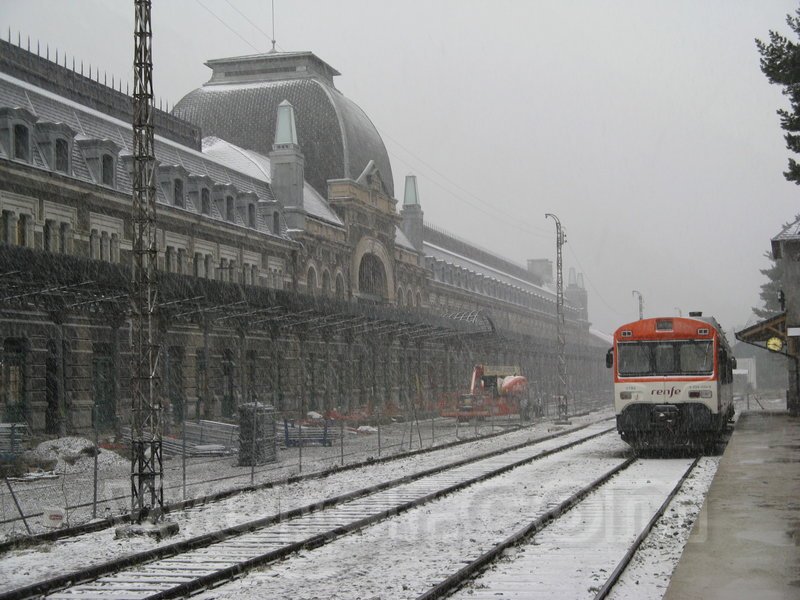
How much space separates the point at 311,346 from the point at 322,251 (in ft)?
18.4

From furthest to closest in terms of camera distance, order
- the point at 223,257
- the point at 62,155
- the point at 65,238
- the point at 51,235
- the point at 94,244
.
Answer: the point at 223,257, the point at 94,244, the point at 62,155, the point at 65,238, the point at 51,235

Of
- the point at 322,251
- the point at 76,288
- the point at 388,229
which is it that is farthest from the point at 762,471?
the point at 388,229

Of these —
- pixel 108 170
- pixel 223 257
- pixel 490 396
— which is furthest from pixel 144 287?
pixel 490 396

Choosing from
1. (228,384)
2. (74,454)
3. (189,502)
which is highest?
(228,384)

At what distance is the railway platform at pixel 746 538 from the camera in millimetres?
10039

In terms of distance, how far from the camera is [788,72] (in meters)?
33.4

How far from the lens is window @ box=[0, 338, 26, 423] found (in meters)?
33.1

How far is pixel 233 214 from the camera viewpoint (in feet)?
164

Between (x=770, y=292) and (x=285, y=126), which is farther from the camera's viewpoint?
(x=770, y=292)

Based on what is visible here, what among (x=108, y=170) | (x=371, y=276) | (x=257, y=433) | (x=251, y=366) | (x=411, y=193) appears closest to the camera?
(x=257, y=433)

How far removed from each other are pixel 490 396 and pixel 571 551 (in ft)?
139

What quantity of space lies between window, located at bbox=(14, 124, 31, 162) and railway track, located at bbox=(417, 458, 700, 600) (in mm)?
23005

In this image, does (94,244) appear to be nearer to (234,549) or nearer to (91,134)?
(91,134)

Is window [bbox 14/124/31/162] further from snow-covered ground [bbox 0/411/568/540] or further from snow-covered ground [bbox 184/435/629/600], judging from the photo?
snow-covered ground [bbox 184/435/629/600]
